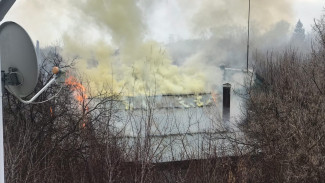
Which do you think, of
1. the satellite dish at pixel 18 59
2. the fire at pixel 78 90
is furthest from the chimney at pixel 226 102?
the satellite dish at pixel 18 59

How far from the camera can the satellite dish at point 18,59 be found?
360 centimetres

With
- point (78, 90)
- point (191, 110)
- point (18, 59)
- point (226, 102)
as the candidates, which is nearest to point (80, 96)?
point (78, 90)

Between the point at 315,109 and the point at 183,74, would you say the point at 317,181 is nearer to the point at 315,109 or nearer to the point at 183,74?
the point at 315,109

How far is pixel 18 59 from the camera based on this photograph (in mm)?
3750

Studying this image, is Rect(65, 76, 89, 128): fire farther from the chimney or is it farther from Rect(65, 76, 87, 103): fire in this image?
the chimney

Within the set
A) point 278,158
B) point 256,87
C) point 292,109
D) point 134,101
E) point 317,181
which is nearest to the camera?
point 317,181

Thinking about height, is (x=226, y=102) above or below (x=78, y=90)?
above

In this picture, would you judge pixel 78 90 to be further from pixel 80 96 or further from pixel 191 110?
pixel 191 110

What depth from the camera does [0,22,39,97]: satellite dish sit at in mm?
3600

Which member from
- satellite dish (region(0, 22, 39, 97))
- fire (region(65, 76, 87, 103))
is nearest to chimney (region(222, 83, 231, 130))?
fire (region(65, 76, 87, 103))

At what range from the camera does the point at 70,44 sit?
44906 millimetres

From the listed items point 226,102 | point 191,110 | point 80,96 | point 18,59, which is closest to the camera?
point 18,59

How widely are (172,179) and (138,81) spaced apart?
33162mm

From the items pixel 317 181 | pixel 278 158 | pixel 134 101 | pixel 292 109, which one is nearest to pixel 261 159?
pixel 278 158
